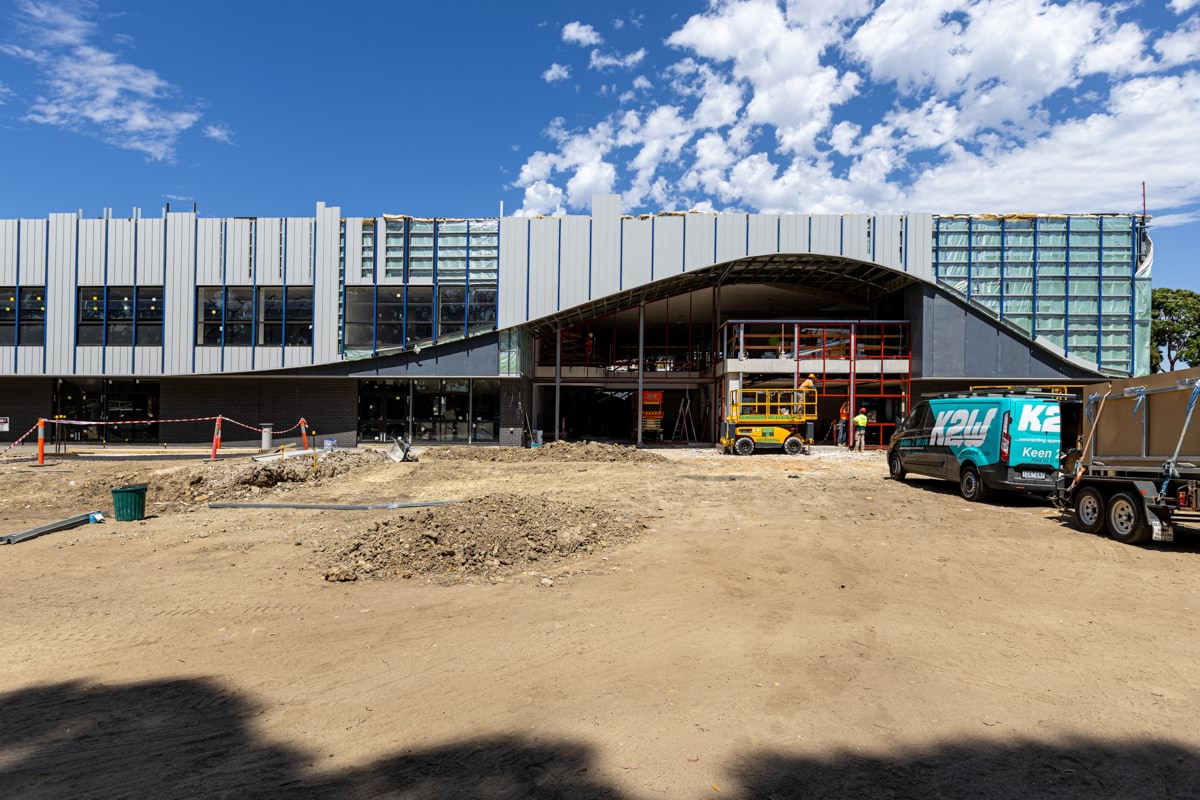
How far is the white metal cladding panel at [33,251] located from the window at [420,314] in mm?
14373

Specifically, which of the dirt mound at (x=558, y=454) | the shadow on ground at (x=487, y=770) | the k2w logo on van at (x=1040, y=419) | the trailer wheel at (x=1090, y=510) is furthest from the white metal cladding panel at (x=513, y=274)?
the shadow on ground at (x=487, y=770)

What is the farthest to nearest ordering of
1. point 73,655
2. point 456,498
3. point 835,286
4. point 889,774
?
point 835,286
point 456,498
point 73,655
point 889,774

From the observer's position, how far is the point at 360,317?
2547 cm

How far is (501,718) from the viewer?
3939mm

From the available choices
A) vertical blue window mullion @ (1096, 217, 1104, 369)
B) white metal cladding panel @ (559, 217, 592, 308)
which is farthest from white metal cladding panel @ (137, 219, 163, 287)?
vertical blue window mullion @ (1096, 217, 1104, 369)

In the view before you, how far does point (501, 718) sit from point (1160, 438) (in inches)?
388

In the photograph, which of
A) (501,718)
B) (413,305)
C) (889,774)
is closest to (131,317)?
(413,305)

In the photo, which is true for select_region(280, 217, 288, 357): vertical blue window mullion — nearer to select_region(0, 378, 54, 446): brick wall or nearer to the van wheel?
select_region(0, 378, 54, 446): brick wall

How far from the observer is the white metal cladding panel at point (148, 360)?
25297 mm

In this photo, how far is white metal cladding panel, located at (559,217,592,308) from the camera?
25625 millimetres

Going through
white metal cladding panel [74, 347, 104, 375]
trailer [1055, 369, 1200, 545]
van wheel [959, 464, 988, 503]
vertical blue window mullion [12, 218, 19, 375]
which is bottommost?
van wheel [959, 464, 988, 503]

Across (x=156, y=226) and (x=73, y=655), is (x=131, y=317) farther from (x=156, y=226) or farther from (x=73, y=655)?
(x=73, y=655)

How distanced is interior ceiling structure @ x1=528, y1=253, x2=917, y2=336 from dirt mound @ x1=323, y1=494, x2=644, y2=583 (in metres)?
17.2

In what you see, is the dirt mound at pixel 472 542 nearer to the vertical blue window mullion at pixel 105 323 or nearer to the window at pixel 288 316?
the window at pixel 288 316
